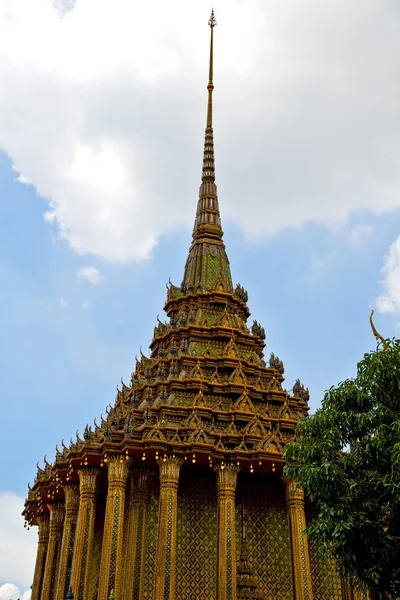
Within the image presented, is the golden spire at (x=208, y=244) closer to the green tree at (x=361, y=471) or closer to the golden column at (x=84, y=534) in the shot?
the golden column at (x=84, y=534)

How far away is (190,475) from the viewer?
32.6 m

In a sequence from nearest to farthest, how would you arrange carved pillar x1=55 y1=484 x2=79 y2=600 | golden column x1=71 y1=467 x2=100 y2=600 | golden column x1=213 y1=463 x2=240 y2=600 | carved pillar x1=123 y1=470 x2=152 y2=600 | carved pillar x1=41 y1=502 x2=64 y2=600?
1. golden column x1=213 y1=463 x2=240 y2=600
2. carved pillar x1=123 y1=470 x2=152 y2=600
3. golden column x1=71 y1=467 x2=100 y2=600
4. carved pillar x1=55 y1=484 x2=79 y2=600
5. carved pillar x1=41 y1=502 x2=64 y2=600

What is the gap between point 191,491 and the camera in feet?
106

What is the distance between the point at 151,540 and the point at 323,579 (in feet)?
27.2

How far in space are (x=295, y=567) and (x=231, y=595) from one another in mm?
3166

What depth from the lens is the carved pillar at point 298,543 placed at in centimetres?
2861

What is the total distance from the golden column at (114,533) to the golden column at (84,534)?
1.72 meters

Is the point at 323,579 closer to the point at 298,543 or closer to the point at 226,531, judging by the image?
the point at 298,543

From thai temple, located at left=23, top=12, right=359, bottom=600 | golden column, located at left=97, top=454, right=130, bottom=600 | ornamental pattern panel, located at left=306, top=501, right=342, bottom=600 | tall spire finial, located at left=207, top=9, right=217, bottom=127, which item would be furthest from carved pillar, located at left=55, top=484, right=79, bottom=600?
tall spire finial, located at left=207, top=9, right=217, bottom=127

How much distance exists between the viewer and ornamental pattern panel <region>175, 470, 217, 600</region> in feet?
98.8

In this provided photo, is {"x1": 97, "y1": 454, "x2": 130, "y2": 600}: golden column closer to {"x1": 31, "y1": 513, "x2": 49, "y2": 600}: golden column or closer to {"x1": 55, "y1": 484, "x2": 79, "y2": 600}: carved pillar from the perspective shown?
{"x1": 55, "y1": 484, "x2": 79, "y2": 600}: carved pillar

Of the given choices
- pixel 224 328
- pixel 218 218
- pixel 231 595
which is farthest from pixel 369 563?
pixel 218 218

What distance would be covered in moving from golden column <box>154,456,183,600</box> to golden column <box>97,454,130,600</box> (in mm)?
1523

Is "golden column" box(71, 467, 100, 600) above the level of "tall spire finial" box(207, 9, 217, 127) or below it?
below
